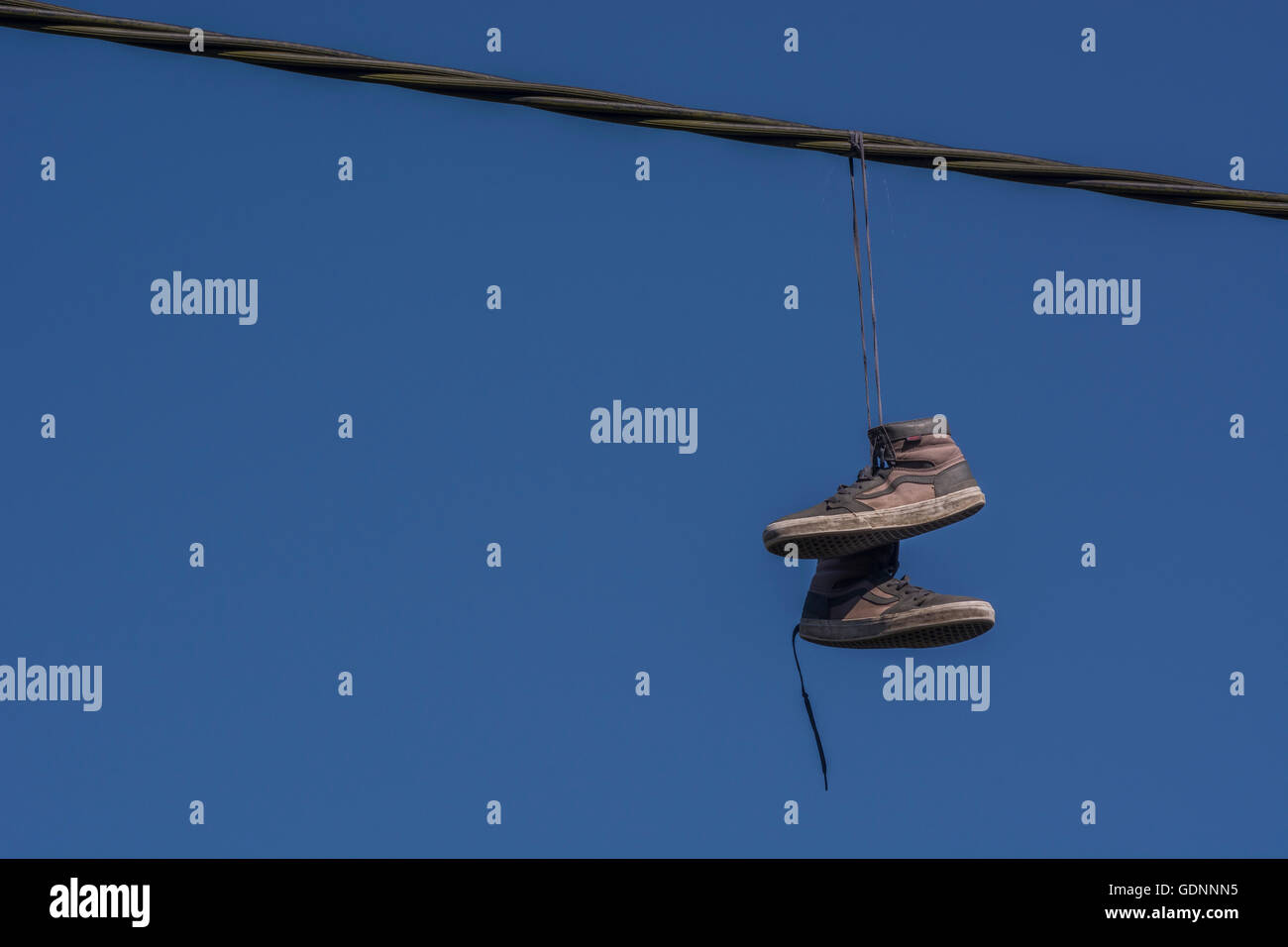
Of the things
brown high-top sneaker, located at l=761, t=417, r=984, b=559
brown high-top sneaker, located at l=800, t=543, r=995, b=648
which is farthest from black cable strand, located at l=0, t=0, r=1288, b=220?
brown high-top sneaker, located at l=800, t=543, r=995, b=648

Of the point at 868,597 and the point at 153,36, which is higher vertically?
the point at 153,36

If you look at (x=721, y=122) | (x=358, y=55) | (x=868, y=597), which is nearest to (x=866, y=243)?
(x=721, y=122)

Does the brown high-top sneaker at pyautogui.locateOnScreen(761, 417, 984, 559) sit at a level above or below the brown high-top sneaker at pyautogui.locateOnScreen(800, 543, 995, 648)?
above

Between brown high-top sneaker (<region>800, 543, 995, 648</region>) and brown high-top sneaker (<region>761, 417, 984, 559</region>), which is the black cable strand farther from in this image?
brown high-top sneaker (<region>800, 543, 995, 648</region>)

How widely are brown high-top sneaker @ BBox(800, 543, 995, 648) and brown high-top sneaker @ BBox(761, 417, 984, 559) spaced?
0.30 m

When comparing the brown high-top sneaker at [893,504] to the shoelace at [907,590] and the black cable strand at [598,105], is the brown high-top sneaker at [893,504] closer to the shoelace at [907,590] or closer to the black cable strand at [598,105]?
the shoelace at [907,590]

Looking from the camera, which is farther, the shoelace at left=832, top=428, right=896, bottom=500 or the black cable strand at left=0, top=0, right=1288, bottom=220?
the shoelace at left=832, top=428, right=896, bottom=500

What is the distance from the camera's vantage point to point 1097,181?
484 cm

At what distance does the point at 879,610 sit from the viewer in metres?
6.19

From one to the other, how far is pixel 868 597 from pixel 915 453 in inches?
23.8

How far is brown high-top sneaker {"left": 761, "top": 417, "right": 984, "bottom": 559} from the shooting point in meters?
5.82

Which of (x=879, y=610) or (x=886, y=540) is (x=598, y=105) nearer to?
(x=886, y=540)

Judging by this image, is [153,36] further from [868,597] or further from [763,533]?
[868,597]

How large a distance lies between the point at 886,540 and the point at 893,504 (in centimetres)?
14
